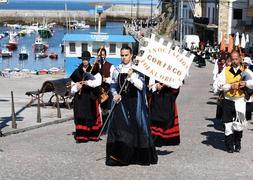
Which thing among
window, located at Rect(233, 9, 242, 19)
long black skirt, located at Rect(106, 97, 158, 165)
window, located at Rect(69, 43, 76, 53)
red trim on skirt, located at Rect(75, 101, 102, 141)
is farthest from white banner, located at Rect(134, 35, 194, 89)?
window, located at Rect(233, 9, 242, 19)

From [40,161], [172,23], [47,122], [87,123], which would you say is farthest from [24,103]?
[172,23]

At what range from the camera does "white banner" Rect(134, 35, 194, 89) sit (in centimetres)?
970

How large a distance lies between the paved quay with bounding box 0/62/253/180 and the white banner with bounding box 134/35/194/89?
135cm

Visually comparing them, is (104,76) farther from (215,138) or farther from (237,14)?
(237,14)

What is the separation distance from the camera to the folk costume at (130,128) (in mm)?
9477

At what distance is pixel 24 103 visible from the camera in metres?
19.6

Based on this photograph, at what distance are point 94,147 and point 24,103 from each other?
8.87m

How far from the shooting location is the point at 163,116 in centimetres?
1013

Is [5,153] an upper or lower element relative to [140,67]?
lower

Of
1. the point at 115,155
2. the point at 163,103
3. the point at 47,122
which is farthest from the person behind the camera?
the point at 47,122

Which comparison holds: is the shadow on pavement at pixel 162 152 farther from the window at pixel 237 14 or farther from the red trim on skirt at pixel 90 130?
the window at pixel 237 14

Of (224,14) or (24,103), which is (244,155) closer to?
(24,103)

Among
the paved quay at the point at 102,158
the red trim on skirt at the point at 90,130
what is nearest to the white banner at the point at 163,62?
the paved quay at the point at 102,158

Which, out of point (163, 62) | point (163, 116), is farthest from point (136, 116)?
point (163, 62)
